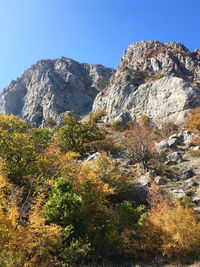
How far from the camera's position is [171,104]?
5231cm

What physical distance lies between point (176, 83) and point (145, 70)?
3238 cm

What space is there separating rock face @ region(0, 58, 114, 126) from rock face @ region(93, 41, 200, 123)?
20583 mm

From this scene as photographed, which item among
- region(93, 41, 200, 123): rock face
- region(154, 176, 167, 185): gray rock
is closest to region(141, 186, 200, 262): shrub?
region(154, 176, 167, 185): gray rock

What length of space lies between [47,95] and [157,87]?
2394 inches

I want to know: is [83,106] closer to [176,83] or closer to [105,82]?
[105,82]

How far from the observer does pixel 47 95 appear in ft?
299

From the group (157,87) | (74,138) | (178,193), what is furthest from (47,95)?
(178,193)

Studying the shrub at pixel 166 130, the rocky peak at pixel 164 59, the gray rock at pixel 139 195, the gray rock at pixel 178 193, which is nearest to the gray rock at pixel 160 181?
the gray rock at pixel 178 193

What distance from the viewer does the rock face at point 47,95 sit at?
284ft

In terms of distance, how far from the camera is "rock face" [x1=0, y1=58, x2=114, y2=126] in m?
86.6

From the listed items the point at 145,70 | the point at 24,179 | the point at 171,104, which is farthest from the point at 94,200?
the point at 145,70

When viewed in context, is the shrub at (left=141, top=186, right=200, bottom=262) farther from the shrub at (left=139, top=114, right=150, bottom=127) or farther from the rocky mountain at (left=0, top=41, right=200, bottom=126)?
the shrub at (left=139, top=114, right=150, bottom=127)

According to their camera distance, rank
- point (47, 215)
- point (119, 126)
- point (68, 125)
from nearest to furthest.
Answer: point (47, 215) < point (68, 125) < point (119, 126)

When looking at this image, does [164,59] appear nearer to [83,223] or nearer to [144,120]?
[144,120]
